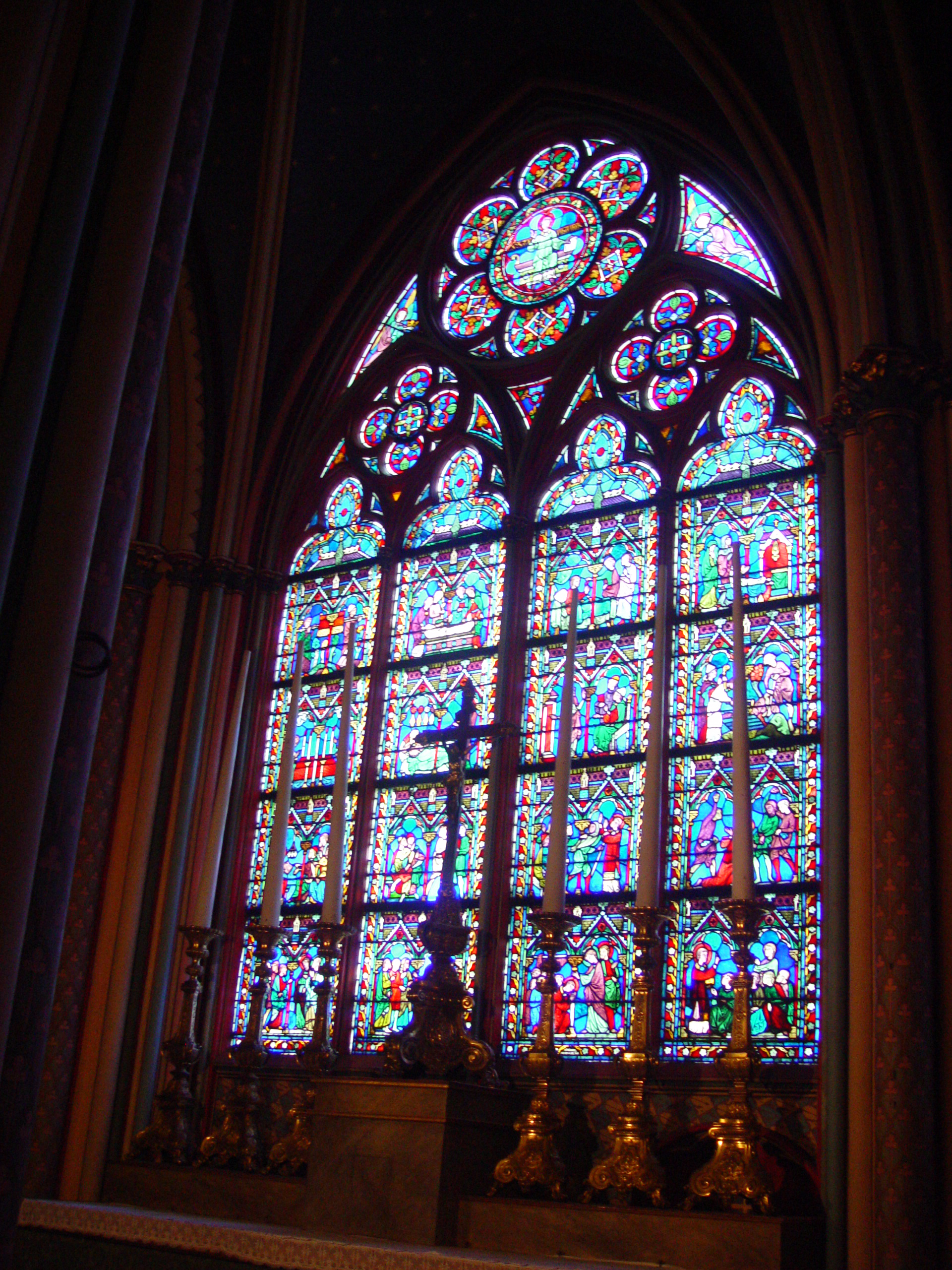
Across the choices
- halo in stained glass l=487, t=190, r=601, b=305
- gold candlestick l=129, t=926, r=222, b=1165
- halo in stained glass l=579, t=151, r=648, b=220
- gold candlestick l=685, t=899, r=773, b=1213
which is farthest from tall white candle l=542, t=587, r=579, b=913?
halo in stained glass l=579, t=151, r=648, b=220

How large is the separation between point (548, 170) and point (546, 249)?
2.32 feet

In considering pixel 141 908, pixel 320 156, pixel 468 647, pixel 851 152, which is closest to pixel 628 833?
pixel 468 647

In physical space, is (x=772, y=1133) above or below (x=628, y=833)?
below

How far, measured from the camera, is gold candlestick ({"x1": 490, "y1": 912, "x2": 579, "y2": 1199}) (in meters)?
5.84

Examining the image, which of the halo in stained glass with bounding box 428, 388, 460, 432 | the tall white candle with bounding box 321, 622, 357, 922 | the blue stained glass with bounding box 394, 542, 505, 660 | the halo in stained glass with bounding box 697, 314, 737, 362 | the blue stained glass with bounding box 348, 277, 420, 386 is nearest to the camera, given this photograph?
the tall white candle with bounding box 321, 622, 357, 922

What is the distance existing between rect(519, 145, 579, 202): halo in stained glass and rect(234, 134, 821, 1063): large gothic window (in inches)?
0.8

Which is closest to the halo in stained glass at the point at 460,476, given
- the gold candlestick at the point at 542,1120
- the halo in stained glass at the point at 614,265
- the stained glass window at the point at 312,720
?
the stained glass window at the point at 312,720

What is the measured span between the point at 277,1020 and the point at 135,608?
309cm

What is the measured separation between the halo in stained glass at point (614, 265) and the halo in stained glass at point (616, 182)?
23cm

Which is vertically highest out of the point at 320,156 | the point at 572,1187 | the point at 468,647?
the point at 320,156

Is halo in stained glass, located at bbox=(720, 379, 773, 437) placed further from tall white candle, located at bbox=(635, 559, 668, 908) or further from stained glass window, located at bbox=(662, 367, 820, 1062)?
tall white candle, located at bbox=(635, 559, 668, 908)

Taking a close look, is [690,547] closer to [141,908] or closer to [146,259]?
[141,908]

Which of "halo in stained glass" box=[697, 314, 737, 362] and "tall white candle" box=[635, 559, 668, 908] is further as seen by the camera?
"halo in stained glass" box=[697, 314, 737, 362]

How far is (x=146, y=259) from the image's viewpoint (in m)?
3.55
